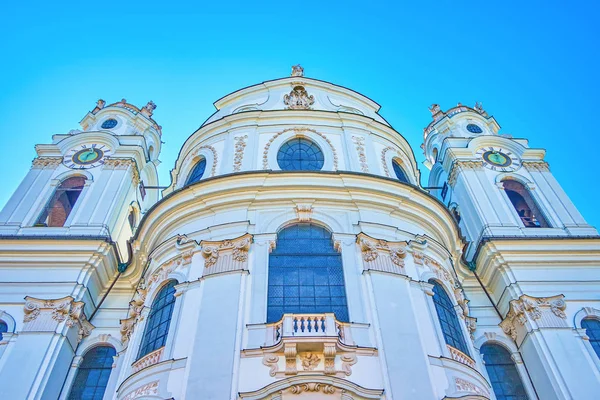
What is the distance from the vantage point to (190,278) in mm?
15750

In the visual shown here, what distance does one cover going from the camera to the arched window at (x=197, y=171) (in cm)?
2130

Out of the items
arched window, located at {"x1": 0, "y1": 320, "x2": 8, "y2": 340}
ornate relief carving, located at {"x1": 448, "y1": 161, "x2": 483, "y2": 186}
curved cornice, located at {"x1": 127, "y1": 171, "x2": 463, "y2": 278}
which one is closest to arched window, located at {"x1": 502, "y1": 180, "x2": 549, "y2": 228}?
ornate relief carving, located at {"x1": 448, "y1": 161, "x2": 483, "y2": 186}

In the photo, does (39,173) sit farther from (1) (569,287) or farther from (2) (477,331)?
(1) (569,287)

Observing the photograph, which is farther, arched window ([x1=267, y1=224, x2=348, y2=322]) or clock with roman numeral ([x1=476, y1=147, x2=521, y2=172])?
clock with roman numeral ([x1=476, y1=147, x2=521, y2=172])

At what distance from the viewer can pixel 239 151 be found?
807 inches

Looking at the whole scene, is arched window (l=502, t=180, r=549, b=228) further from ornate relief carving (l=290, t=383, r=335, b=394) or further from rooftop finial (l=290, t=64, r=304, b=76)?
ornate relief carving (l=290, t=383, r=335, b=394)

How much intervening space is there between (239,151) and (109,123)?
11.6 metres

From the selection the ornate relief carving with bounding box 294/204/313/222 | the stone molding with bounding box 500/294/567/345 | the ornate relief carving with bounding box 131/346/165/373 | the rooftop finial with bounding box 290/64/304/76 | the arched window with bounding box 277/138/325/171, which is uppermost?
the rooftop finial with bounding box 290/64/304/76

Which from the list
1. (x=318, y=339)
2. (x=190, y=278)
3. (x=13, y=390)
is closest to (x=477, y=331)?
(x=318, y=339)

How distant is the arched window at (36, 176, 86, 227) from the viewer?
23484mm

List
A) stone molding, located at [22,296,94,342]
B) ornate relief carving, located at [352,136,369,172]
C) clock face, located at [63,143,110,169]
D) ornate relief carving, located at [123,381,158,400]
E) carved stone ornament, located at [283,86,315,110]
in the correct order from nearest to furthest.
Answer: ornate relief carving, located at [123,381,158,400], stone molding, located at [22,296,94,342], ornate relief carving, located at [352,136,369,172], carved stone ornament, located at [283,86,315,110], clock face, located at [63,143,110,169]

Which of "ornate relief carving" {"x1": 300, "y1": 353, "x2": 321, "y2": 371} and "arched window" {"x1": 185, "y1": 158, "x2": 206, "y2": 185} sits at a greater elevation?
"arched window" {"x1": 185, "y1": 158, "x2": 206, "y2": 185}

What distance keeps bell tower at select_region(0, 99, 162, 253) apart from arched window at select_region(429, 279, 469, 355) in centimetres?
1181

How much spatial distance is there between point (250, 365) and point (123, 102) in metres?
21.5
